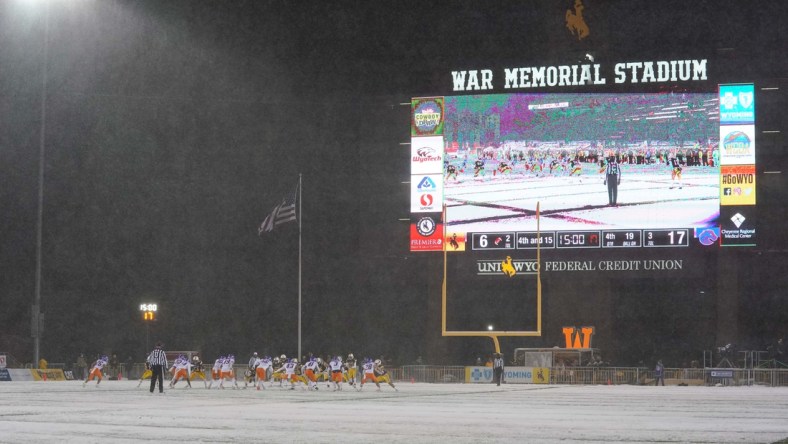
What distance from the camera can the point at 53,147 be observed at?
6512 cm

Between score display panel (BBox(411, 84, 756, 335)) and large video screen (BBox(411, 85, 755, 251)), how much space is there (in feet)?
0.15

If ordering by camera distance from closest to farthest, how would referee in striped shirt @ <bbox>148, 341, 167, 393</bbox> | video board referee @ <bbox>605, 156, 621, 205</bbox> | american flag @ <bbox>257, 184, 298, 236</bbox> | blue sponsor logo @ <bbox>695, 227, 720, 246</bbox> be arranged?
referee in striped shirt @ <bbox>148, 341, 167, 393</bbox> → blue sponsor logo @ <bbox>695, 227, 720, 246</bbox> → american flag @ <bbox>257, 184, 298, 236</bbox> → video board referee @ <bbox>605, 156, 621, 205</bbox>

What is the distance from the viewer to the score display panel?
47344 millimetres

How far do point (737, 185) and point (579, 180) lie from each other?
683cm

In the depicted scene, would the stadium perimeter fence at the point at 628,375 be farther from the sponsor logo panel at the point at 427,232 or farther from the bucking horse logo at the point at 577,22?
the bucking horse logo at the point at 577,22

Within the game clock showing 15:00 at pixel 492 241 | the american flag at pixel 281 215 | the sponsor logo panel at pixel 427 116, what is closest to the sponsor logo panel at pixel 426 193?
the sponsor logo panel at pixel 427 116

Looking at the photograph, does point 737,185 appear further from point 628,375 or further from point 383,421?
point 383,421

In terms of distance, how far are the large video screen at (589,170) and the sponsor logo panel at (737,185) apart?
44 millimetres

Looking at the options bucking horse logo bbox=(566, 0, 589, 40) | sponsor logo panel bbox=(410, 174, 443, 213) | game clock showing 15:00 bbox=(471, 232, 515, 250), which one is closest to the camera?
game clock showing 15:00 bbox=(471, 232, 515, 250)

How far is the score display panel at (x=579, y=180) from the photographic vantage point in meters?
47.3

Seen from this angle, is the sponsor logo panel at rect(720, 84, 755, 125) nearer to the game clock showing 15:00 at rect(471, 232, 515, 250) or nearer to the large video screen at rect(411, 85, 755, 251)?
the large video screen at rect(411, 85, 755, 251)

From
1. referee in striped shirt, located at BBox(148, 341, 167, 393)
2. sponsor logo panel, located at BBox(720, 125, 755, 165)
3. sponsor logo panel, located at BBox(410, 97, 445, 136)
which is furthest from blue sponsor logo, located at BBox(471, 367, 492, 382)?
referee in striped shirt, located at BBox(148, 341, 167, 393)

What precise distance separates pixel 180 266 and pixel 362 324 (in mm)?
12384

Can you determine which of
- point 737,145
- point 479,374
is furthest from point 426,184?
point 737,145
